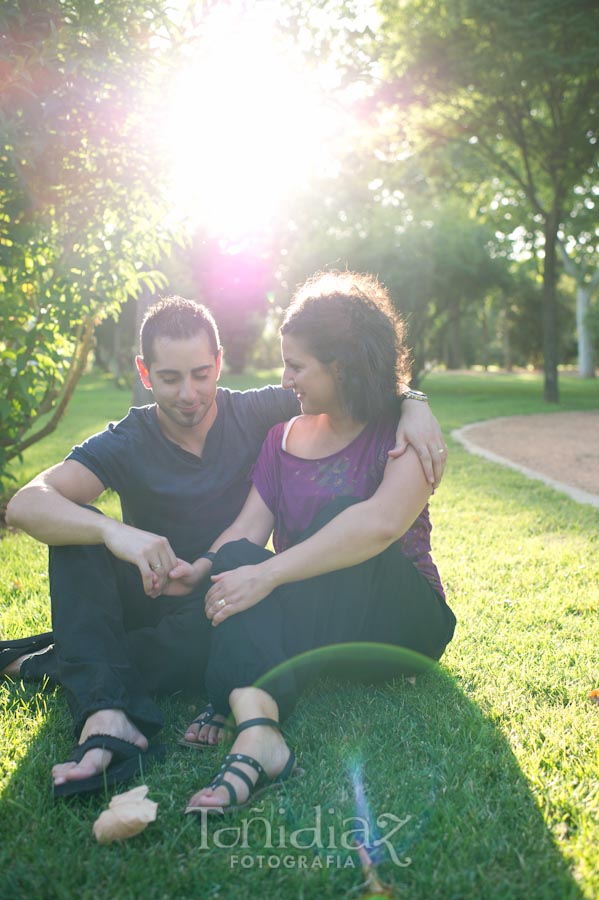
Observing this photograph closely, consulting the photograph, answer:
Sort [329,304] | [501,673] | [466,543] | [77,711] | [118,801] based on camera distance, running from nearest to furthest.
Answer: [118,801], [77,711], [329,304], [501,673], [466,543]

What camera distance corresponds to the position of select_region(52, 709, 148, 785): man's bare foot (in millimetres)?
2215

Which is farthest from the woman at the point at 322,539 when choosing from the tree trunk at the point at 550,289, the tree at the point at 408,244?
the tree at the point at 408,244

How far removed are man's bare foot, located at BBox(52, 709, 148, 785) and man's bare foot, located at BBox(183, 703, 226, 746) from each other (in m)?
0.17

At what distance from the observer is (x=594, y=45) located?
1452 cm

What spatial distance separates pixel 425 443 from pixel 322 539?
1.63ft

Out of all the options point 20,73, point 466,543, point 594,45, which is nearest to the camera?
point 20,73

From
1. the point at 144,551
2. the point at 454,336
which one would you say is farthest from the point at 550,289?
the point at 454,336

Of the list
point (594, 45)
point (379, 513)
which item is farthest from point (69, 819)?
point (594, 45)

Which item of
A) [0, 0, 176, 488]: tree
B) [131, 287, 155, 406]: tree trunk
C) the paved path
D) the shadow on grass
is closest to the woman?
the shadow on grass

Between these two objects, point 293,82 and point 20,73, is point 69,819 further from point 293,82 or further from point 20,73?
point 293,82

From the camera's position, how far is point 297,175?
11.0 metres

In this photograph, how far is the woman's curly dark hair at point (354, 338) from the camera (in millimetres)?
2805

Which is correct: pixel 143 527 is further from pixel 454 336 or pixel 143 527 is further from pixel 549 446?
pixel 454 336

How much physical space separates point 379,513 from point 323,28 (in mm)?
6102
